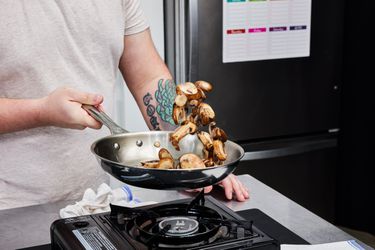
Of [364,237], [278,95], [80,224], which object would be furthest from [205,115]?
[364,237]

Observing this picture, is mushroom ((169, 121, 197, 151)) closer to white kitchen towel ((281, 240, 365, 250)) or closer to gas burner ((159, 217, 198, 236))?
gas burner ((159, 217, 198, 236))

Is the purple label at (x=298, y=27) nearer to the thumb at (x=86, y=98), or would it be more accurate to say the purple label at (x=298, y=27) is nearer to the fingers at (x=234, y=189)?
the fingers at (x=234, y=189)

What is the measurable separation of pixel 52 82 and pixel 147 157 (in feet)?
1.36

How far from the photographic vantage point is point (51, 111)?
4.43ft

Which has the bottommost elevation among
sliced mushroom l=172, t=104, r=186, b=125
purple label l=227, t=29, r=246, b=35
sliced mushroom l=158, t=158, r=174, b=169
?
sliced mushroom l=158, t=158, r=174, b=169

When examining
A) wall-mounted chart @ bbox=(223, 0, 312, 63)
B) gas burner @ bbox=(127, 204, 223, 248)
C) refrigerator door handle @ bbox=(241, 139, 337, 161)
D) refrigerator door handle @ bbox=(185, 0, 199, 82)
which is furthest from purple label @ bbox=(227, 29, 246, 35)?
gas burner @ bbox=(127, 204, 223, 248)

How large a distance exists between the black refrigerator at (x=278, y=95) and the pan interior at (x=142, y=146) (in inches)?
52.9

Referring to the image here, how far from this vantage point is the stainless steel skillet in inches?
40.6

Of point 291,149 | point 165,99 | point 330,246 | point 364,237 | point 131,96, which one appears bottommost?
point 364,237

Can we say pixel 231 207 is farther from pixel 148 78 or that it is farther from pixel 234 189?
pixel 148 78

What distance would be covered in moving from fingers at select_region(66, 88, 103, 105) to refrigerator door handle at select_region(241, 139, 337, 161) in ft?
5.15

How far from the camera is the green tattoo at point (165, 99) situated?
166cm

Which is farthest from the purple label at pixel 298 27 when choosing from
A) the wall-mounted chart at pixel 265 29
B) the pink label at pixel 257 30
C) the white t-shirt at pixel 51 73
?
the white t-shirt at pixel 51 73

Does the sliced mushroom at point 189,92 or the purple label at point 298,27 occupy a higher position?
the purple label at point 298,27
